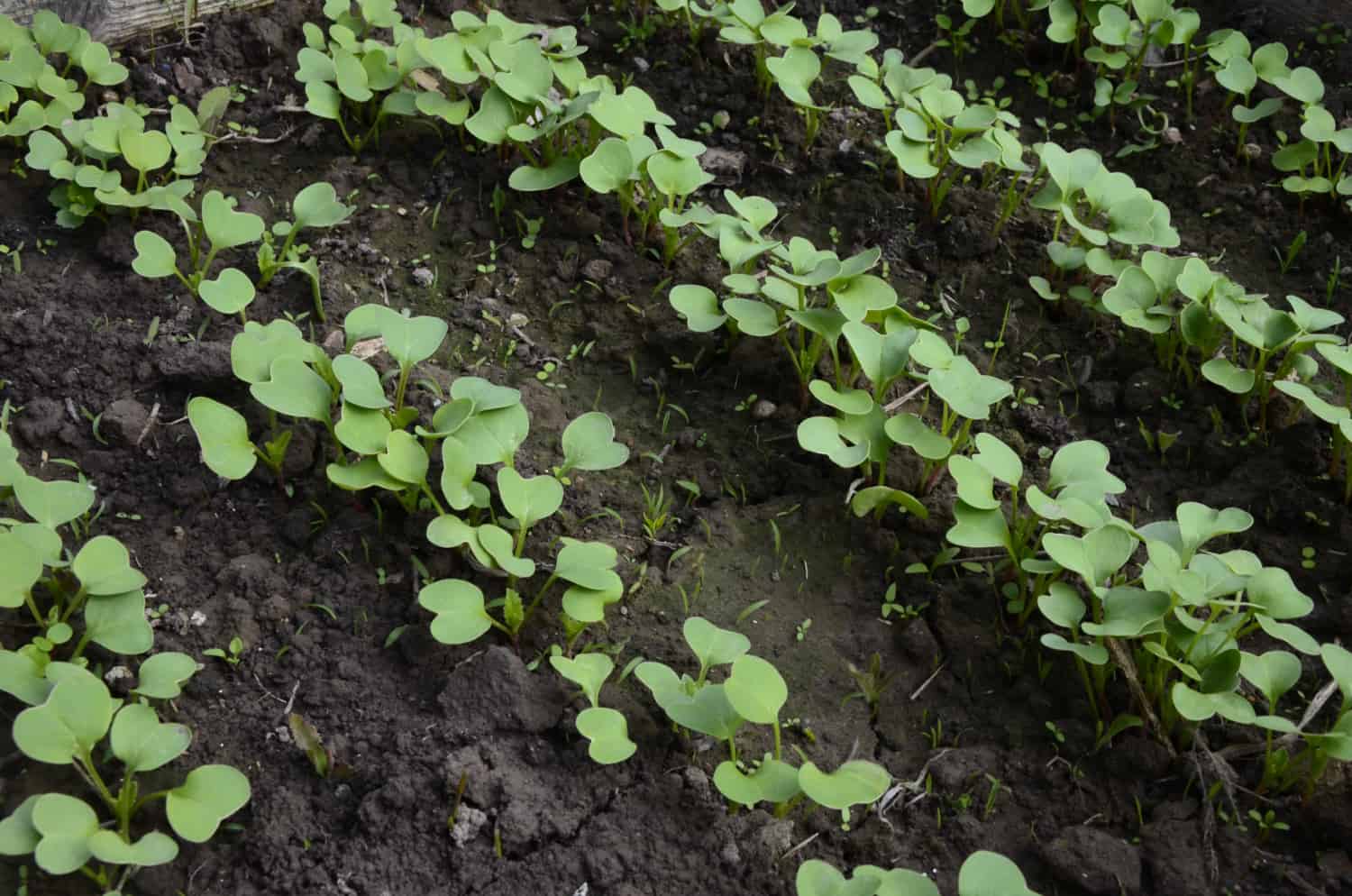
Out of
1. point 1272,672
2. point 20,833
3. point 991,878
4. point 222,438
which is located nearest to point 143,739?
point 20,833

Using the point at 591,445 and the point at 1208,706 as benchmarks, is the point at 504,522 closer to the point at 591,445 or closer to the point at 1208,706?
the point at 591,445

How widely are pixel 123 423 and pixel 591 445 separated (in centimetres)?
99

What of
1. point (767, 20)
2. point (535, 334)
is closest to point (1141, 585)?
point (535, 334)

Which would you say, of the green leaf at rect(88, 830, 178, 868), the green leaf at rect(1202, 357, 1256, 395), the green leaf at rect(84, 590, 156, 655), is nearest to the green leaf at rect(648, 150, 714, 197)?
the green leaf at rect(1202, 357, 1256, 395)

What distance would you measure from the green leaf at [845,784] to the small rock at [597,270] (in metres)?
1.43

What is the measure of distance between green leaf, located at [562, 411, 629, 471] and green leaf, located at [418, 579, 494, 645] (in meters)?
0.36

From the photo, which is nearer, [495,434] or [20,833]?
[20,833]

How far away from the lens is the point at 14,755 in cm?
216

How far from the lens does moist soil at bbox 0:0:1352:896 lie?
2168 millimetres

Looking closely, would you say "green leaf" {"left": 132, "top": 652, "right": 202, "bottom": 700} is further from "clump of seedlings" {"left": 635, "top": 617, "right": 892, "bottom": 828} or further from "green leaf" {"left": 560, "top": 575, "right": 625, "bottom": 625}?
"clump of seedlings" {"left": 635, "top": 617, "right": 892, "bottom": 828}

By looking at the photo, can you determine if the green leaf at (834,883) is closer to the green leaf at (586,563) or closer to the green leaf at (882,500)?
the green leaf at (586,563)

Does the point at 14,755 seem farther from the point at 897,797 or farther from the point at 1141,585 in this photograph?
the point at 1141,585

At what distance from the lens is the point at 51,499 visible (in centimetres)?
234

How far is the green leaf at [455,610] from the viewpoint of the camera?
2.25 meters
